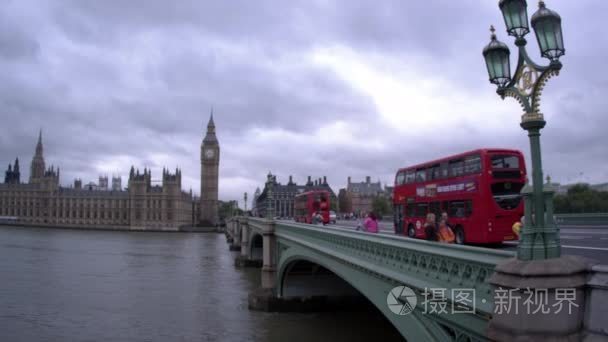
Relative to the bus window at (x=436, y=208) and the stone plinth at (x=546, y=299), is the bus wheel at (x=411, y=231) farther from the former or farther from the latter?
the stone plinth at (x=546, y=299)

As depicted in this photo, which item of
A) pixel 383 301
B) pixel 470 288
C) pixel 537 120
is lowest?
pixel 383 301

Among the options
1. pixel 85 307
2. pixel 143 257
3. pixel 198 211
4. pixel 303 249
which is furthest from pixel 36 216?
pixel 303 249

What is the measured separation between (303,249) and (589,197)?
2085 inches

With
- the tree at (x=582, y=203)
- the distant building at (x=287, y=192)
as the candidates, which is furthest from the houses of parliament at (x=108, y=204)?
the tree at (x=582, y=203)

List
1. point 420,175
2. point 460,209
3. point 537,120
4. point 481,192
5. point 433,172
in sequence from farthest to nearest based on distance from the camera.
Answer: point 420,175 → point 433,172 → point 460,209 → point 481,192 → point 537,120

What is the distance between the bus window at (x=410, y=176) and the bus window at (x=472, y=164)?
13.4ft

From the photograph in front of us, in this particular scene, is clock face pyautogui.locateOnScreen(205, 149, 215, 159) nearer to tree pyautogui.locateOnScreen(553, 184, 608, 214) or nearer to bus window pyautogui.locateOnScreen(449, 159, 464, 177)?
tree pyautogui.locateOnScreen(553, 184, 608, 214)

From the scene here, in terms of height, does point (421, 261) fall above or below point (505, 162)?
below

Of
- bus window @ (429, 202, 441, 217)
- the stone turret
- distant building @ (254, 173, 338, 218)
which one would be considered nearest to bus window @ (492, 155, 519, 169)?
bus window @ (429, 202, 441, 217)

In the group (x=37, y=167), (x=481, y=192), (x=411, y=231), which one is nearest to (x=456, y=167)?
(x=481, y=192)

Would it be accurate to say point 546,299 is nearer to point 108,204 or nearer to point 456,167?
point 456,167

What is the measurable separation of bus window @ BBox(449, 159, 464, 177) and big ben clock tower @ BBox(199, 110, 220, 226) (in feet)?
427

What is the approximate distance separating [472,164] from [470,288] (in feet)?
30.7

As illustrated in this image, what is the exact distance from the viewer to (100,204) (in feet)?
461
